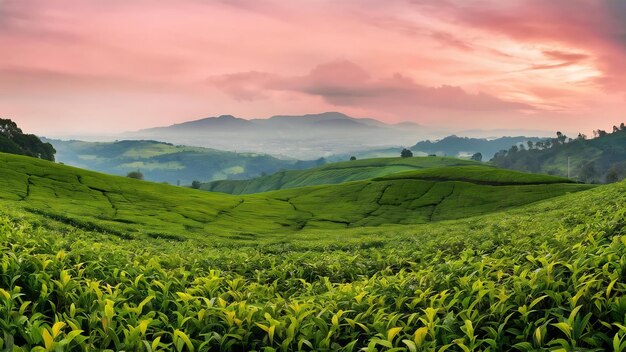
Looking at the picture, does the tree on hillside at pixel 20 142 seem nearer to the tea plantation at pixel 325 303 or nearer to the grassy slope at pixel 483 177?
the grassy slope at pixel 483 177

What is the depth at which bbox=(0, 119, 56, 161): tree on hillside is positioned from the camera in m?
144

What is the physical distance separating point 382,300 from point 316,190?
112 meters

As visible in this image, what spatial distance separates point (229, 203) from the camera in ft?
283

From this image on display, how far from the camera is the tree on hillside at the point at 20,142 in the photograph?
14388cm

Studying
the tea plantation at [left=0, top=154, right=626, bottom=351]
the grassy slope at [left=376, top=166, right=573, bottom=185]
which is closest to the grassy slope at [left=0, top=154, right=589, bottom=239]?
the grassy slope at [left=376, top=166, right=573, bottom=185]

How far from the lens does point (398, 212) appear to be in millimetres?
86375

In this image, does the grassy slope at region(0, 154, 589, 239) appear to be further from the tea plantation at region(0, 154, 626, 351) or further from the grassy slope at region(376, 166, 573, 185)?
the tea plantation at region(0, 154, 626, 351)

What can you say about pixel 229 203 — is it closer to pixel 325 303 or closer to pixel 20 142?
pixel 325 303

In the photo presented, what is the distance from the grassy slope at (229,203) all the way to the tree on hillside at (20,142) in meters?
73.2

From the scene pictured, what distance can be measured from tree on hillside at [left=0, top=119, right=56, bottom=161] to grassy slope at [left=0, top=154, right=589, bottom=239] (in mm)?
73152

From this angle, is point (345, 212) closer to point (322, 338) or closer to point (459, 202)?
point (459, 202)

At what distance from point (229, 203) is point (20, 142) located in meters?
122

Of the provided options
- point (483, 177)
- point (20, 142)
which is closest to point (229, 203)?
point (483, 177)

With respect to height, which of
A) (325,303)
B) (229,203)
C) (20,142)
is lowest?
(229,203)
